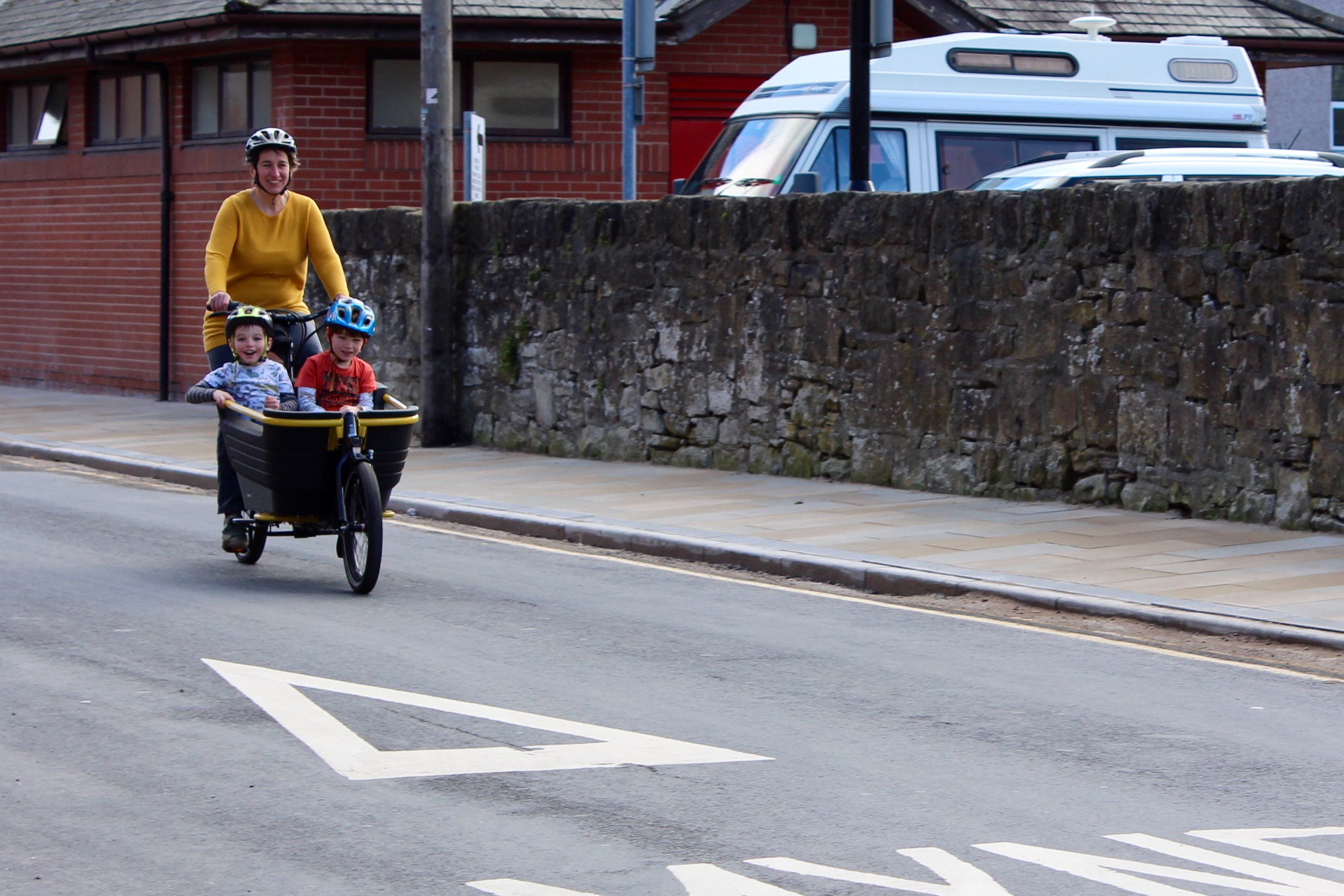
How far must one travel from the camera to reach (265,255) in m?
9.41

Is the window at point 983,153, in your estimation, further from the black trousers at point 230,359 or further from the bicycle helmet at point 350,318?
the bicycle helmet at point 350,318

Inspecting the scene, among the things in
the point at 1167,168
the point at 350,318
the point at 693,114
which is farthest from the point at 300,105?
the point at 350,318

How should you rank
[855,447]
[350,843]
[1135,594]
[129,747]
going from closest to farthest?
[350,843] < [129,747] < [1135,594] < [855,447]

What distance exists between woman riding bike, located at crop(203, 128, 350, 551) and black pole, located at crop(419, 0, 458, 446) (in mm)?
5875

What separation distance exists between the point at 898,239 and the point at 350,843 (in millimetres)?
8096

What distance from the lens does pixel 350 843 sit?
15.6 feet

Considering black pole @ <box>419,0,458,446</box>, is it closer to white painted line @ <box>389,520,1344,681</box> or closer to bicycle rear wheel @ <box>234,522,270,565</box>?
white painted line @ <box>389,520,1344,681</box>

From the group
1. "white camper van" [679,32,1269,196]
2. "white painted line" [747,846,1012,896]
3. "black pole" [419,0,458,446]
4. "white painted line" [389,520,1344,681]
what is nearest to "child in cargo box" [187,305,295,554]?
"white painted line" [389,520,1344,681]

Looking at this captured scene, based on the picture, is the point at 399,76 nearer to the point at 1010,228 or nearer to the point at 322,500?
the point at 1010,228

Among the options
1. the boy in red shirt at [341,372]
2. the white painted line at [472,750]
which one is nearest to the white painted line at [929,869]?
the white painted line at [472,750]

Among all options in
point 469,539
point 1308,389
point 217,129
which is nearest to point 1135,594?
point 1308,389

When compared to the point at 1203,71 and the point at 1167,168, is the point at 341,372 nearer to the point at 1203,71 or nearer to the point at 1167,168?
the point at 1167,168

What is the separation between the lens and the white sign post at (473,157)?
52.7 feet

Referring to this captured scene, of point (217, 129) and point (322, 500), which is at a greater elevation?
point (217, 129)
